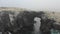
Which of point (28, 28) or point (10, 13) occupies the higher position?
point (10, 13)

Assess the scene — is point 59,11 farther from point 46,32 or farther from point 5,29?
point 5,29

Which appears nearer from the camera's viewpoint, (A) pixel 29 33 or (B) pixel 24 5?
(A) pixel 29 33

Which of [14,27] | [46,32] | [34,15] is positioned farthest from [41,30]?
[14,27]

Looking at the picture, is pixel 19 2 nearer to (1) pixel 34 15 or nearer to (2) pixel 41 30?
(1) pixel 34 15

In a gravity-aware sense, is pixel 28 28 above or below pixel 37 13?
below

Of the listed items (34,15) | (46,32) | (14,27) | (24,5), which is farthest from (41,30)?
(24,5)

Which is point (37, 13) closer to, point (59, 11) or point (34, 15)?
point (34, 15)

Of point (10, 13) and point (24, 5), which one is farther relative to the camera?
point (24, 5)

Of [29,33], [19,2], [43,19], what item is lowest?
[29,33]
